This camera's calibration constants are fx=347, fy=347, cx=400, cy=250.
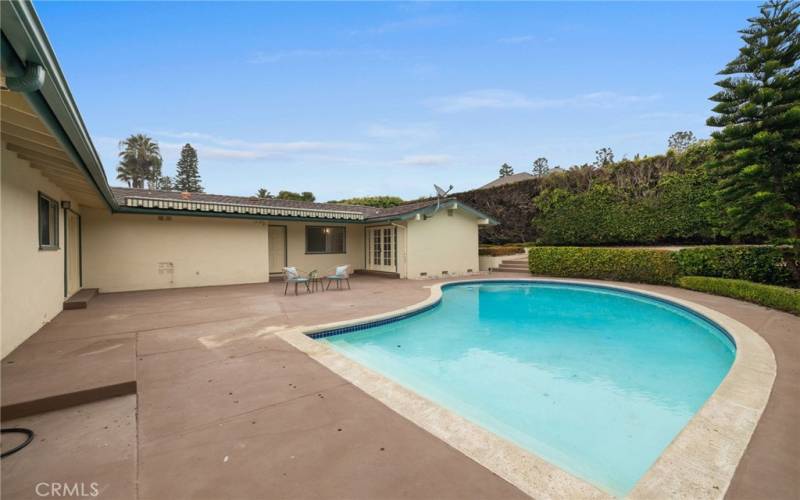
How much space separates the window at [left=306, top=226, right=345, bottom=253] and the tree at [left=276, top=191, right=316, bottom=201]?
21.8 metres

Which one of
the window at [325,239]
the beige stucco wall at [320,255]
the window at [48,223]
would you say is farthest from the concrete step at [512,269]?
the window at [48,223]

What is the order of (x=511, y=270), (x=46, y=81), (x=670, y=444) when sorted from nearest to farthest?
(x=46, y=81)
(x=670, y=444)
(x=511, y=270)

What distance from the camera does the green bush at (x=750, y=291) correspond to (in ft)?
23.0

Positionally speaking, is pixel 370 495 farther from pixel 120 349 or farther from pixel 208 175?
pixel 208 175

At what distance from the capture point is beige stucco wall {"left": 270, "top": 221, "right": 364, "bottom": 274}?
1450cm

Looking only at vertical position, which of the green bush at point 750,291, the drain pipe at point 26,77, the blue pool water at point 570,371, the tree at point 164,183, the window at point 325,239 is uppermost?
the tree at point 164,183

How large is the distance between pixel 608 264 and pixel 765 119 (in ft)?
19.2

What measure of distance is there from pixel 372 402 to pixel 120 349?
3.82 metres

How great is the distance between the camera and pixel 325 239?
15.3 metres

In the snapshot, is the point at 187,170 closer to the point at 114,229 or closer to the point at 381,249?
the point at 114,229

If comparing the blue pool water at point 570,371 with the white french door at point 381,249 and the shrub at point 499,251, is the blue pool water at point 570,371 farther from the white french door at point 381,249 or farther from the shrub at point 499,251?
the shrub at point 499,251

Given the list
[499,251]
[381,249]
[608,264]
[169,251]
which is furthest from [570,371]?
[499,251]

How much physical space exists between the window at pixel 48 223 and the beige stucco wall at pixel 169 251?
3730 mm

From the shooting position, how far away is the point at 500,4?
1136 centimetres
